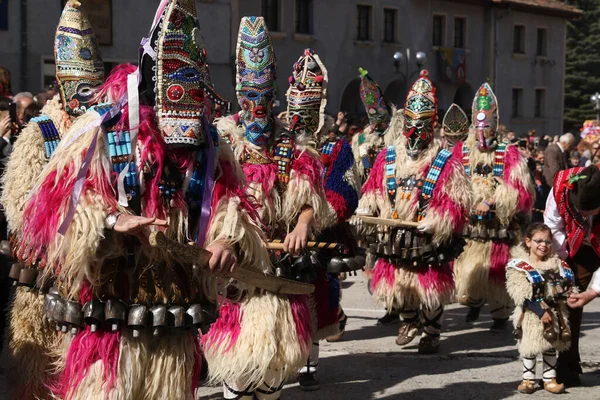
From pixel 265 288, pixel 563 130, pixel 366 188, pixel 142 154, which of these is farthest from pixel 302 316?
pixel 563 130

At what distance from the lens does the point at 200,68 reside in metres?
4.22

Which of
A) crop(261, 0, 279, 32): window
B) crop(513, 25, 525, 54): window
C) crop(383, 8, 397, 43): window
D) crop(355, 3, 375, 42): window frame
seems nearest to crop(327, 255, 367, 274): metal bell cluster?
crop(261, 0, 279, 32): window

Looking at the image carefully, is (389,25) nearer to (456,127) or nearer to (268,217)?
(456,127)

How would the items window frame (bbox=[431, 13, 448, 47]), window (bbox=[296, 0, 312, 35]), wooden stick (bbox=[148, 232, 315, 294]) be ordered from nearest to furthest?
wooden stick (bbox=[148, 232, 315, 294]) < window (bbox=[296, 0, 312, 35]) < window frame (bbox=[431, 13, 448, 47])

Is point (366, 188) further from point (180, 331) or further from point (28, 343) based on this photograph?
point (180, 331)

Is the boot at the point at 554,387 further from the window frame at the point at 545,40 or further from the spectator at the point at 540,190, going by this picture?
the window frame at the point at 545,40

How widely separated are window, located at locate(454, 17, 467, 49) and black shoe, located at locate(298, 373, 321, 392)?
2898 cm

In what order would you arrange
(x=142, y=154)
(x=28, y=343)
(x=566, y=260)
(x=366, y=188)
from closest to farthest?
(x=142, y=154), (x=28, y=343), (x=566, y=260), (x=366, y=188)

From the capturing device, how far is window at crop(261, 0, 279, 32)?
25984 millimetres

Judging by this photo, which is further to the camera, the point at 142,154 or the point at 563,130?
the point at 563,130

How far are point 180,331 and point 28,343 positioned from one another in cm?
153

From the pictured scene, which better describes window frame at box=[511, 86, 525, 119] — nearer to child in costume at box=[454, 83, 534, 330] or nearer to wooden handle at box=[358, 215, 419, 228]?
child in costume at box=[454, 83, 534, 330]

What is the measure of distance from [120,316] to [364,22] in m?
27.1

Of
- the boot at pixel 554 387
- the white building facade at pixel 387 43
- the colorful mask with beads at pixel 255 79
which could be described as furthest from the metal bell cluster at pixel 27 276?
the white building facade at pixel 387 43
